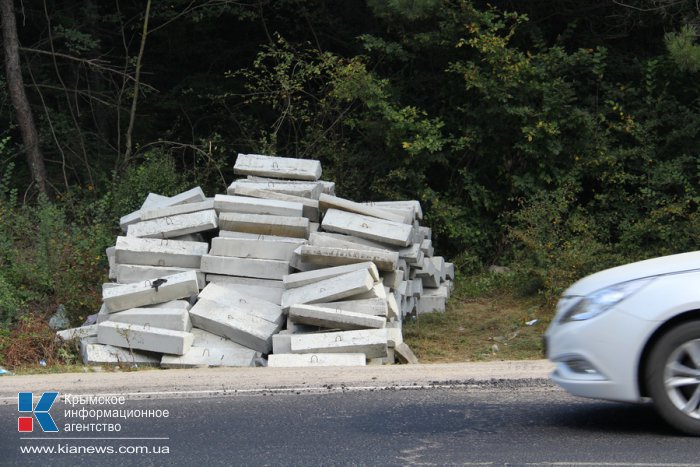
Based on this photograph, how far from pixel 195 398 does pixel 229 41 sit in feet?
49.0

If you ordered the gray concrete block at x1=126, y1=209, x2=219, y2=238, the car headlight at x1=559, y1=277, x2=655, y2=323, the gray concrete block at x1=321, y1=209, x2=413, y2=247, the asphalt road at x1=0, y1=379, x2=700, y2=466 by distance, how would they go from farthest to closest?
the gray concrete block at x1=126, y1=209, x2=219, y2=238 → the gray concrete block at x1=321, y1=209, x2=413, y2=247 → the car headlight at x1=559, y1=277, x2=655, y2=323 → the asphalt road at x1=0, y1=379, x2=700, y2=466

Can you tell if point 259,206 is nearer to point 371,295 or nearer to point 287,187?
point 287,187

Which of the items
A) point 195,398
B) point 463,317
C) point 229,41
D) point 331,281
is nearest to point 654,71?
point 463,317

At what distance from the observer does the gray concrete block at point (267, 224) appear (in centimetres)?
1182

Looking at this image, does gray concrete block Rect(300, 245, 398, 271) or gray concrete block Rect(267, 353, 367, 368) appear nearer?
gray concrete block Rect(267, 353, 367, 368)

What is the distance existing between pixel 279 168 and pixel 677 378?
8780 mm

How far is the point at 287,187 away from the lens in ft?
42.0

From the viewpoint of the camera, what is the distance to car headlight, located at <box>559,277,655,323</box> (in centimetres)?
539

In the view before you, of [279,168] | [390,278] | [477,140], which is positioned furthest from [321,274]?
[477,140]

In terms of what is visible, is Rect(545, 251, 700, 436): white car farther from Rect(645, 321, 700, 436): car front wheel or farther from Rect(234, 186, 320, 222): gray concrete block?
Rect(234, 186, 320, 222): gray concrete block

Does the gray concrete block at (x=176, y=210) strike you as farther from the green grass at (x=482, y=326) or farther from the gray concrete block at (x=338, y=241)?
the green grass at (x=482, y=326)

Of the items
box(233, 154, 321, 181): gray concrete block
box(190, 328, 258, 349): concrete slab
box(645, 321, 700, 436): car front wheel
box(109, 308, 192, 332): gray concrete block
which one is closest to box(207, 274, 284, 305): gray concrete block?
box(190, 328, 258, 349): concrete slab

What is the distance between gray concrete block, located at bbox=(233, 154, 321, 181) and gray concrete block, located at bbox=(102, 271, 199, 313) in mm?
2909

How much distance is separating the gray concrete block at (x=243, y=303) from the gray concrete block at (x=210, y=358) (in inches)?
24.0
